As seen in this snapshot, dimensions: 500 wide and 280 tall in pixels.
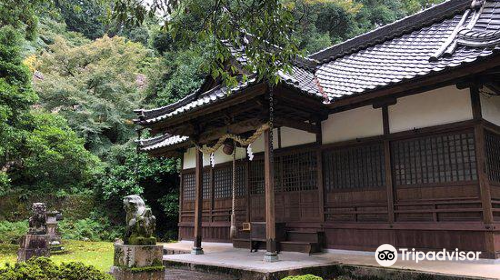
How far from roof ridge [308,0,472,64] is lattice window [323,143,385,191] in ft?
13.2

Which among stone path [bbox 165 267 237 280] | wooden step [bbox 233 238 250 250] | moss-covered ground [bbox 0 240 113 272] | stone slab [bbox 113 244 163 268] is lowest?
moss-covered ground [bbox 0 240 113 272]

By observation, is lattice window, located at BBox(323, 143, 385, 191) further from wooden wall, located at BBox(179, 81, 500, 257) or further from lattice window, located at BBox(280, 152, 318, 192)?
lattice window, located at BBox(280, 152, 318, 192)

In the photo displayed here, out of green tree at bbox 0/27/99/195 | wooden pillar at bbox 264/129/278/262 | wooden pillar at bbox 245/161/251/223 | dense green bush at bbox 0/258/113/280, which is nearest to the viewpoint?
dense green bush at bbox 0/258/113/280

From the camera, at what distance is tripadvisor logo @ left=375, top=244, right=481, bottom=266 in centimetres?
745

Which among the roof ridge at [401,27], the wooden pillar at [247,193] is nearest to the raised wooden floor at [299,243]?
the wooden pillar at [247,193]

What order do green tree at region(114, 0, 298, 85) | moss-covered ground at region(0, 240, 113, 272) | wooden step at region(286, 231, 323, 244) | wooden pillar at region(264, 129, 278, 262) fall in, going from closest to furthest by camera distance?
green tree at region(114, 0, 298, 85), wooden pillar at region(264, 129, 278, 262), wooden step at region(286, 231, 323, 244), moss-covered ground at region(0, 240, 113, 272)

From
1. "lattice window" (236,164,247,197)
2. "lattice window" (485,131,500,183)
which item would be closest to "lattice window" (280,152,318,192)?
"lattice window" (236,164,247,197)

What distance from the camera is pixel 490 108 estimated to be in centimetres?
823

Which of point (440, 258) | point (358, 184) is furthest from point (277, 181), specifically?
point (440, 258)

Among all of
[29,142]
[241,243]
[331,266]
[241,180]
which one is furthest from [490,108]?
[29,142]

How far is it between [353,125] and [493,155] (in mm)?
3054

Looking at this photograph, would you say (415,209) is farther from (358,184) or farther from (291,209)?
(291,209)

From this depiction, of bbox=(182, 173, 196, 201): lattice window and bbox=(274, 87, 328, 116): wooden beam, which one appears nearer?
bbox=(274, 87, 328, 116): wooden beam

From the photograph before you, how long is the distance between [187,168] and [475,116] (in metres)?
10.4
